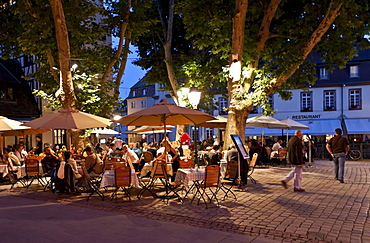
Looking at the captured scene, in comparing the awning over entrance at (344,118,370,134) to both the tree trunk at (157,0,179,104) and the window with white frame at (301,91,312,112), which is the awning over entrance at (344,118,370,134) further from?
the tree trunk at (157,0,179,104)

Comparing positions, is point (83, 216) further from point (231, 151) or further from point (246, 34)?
point (246, 34)

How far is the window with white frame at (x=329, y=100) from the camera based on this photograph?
113 ft

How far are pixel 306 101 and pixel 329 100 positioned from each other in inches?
83.9

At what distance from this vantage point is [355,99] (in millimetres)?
33531

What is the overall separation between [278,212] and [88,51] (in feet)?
43.4

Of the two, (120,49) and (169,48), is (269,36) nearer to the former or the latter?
(120,49)

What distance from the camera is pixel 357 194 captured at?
928 centimetres

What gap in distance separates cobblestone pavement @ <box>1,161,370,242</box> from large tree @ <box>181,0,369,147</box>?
4.73 meters

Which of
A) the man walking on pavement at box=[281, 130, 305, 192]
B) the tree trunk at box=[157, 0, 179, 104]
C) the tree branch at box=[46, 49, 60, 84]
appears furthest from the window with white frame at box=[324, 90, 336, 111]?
the man walking on pavement at box=[281, 130, 305, 192]

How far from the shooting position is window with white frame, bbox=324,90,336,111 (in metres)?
34.4

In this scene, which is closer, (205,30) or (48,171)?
(48,171)

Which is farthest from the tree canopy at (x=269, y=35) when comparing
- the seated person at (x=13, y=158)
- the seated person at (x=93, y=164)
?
the seated person at (x=13, y=158)

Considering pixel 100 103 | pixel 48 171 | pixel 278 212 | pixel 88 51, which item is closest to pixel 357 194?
pixel 278 212

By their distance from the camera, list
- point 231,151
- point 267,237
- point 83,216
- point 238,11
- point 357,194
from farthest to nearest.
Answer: point 238,11, point 231,151, point 357,194, point 83,216, point 267,237
